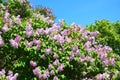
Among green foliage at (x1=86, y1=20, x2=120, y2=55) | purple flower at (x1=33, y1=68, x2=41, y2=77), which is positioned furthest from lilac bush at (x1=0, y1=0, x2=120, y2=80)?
green foliage at (x1=86, y1=20, x2=120, y2=55)

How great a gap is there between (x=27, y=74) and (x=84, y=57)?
2.07 metres

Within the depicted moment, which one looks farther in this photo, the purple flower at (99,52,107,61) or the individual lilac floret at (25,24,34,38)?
the purple flower at (99,52,107,61)

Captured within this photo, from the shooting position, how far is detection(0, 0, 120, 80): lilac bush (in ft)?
44.7

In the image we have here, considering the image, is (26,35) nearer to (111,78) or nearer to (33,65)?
(33,65)

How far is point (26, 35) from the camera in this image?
13898 millimetres

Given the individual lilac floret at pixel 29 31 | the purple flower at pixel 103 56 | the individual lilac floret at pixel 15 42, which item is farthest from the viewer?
the purple flower at pixel 103 56

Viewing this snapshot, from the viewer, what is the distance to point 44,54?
13727 millimetres

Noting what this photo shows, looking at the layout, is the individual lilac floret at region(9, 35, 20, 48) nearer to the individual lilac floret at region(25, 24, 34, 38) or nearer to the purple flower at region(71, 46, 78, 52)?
the individual lilac floret at region(25, 24, 34, 38)

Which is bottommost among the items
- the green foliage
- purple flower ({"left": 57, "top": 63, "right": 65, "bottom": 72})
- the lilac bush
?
purple flower ({"left": 57, "top": 63, "right": 65, "bottom": 72})

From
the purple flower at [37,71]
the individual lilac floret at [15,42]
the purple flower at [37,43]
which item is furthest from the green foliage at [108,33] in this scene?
the purple flower at [37,71]

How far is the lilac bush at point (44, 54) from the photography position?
1363 cm

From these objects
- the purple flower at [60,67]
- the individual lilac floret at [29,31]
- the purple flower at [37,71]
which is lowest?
the purple flower at [37,71]

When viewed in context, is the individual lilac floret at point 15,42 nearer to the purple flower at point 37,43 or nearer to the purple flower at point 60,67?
the purple flower at point 37,43

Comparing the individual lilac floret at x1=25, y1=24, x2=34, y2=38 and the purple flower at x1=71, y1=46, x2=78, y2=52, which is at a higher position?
the individual lilac floret at x1=25, y1=24, x2=34, y2=38
